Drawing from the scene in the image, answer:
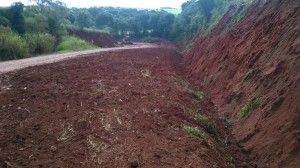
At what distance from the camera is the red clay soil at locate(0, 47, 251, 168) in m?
5.93

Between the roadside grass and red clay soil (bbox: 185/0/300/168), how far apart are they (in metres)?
0.08

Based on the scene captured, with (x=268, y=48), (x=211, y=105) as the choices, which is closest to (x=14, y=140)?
(x=211, y=105)

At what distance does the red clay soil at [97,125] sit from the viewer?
5926 millimetres

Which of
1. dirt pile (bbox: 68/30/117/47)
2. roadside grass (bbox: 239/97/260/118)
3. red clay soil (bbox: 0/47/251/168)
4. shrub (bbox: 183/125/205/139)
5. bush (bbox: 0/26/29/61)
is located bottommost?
dirt pile (bbox: 68/30/117/47)

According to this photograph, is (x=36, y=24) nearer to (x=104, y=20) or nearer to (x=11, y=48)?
(x=11, y=48)

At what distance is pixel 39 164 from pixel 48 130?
139cm

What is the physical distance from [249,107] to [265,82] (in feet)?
3.33

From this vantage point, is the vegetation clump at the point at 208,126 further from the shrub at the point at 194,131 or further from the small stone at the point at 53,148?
the small stone at the point at 53,148

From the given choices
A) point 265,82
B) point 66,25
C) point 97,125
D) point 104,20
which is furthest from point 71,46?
point 104,20

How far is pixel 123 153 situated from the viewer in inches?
244

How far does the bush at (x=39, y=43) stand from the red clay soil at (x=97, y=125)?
14.0 m

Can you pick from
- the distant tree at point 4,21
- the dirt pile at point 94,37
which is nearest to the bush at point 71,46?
the distant tree at point 4,21

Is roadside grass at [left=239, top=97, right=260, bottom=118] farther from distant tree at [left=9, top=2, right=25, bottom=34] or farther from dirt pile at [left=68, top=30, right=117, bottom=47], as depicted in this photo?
dirt pile at [left=68, top=30, right=117, bottom=47]

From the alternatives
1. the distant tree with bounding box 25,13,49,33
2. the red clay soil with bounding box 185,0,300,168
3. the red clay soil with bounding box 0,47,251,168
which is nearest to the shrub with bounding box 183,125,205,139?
the red clay soil with bounding box 0,47,251,168
